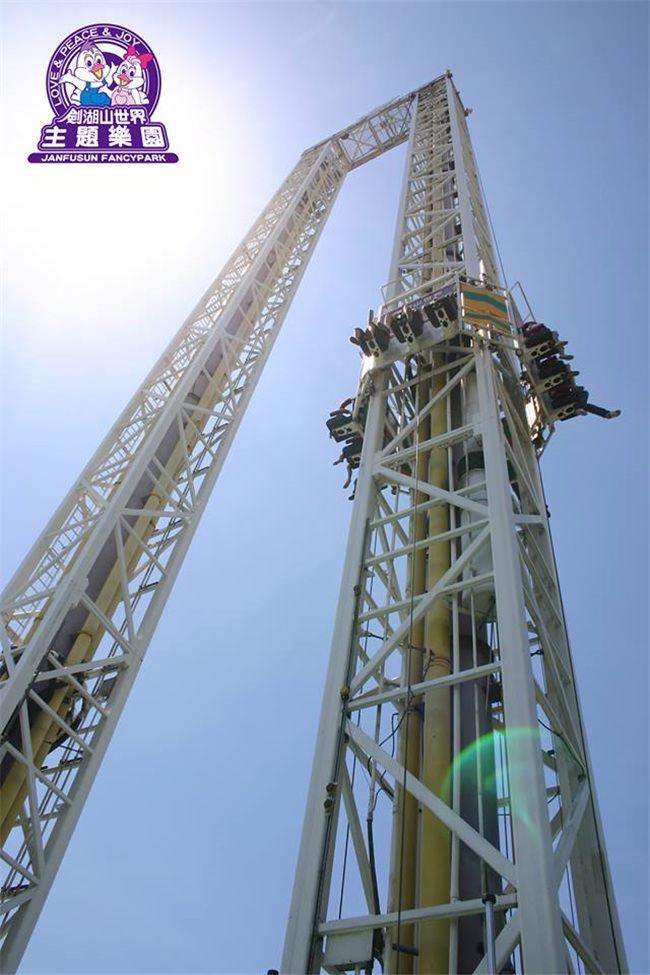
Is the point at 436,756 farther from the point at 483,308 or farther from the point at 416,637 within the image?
the point at 483,308

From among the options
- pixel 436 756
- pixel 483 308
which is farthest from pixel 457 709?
pixel 483 308

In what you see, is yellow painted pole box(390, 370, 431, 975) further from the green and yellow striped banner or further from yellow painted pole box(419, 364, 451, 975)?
the green and yellow striped banner

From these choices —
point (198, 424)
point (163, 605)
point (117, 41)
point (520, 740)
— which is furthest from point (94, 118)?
point (520, 740)

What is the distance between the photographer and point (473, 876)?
21.0 ft

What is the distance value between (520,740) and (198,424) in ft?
42.2

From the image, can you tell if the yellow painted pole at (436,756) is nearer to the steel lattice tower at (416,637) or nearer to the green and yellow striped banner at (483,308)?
the steel lattice tower at (416,637)

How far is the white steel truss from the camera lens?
5.65m

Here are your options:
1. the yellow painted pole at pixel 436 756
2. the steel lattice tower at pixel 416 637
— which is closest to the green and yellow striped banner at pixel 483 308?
the steel lattice tower at pixel 416 637

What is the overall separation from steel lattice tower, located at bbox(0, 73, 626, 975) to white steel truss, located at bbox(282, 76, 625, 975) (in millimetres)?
27

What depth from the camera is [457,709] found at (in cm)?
732

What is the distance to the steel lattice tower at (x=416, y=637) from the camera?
231 inches

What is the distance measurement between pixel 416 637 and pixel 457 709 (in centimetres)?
142

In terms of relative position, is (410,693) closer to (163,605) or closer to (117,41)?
(163,605)

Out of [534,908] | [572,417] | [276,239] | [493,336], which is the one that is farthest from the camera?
[276,239]
